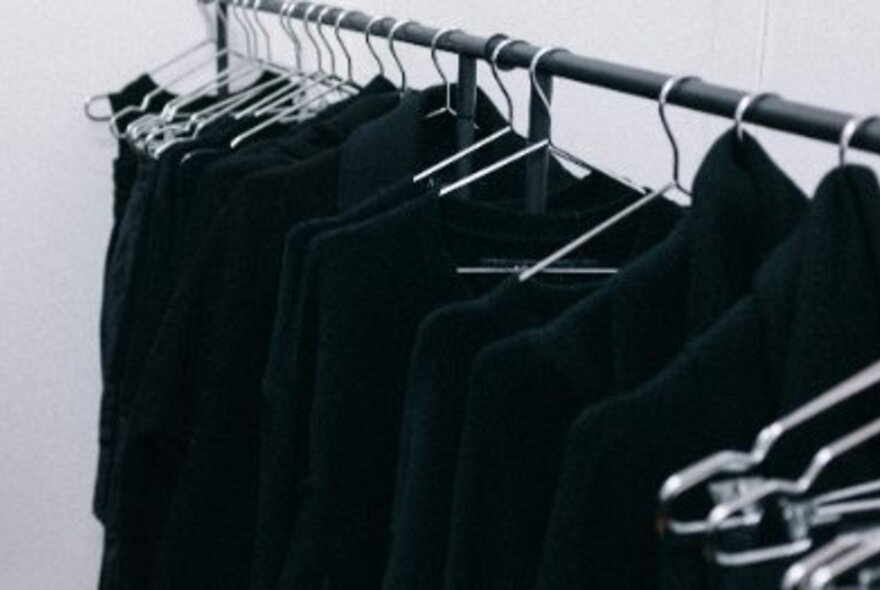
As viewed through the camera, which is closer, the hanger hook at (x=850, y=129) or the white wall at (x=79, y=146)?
the hanger hook at (x=850, y=129)

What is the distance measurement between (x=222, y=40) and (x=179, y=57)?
0.21ft

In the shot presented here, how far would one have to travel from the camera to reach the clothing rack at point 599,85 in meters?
0.74

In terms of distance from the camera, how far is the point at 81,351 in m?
1.92

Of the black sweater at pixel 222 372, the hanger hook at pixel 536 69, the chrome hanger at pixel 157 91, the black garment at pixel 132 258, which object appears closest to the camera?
the hanger hook at pixel 536 69

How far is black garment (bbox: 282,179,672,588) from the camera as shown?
3.28 ft

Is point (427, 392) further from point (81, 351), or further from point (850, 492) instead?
point (81, 351)

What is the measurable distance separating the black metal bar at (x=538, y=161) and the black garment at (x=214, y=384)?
0.18m

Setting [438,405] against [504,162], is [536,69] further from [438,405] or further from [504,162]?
[438,405]

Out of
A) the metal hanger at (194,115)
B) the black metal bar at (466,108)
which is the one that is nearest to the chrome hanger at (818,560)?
the black metal bar at (466,108)

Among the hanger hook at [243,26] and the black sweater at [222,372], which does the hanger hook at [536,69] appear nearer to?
the black sweater at [222,372]

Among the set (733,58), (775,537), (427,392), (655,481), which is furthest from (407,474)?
(733,58)

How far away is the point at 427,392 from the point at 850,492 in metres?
0.38

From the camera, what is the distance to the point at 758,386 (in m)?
0.72

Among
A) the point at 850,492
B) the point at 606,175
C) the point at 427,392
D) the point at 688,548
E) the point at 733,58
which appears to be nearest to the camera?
→ the point at 850,492
